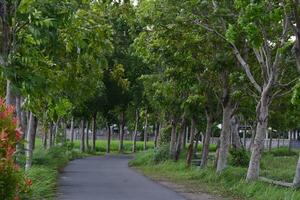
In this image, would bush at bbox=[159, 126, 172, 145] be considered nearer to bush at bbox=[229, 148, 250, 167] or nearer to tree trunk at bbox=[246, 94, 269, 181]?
bush at bbox=[229, 148, 250, 167]

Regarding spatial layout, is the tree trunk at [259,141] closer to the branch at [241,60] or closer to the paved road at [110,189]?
the branch at [241,60]

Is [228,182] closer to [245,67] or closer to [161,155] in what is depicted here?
[245,67]

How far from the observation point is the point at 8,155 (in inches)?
290

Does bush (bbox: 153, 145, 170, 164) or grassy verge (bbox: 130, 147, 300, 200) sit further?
bush (bbox: 153, 145, 170, 164)

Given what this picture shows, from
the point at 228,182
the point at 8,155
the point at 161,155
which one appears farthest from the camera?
the point at 161,155

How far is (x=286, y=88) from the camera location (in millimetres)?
19859

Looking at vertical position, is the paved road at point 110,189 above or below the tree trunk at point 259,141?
below

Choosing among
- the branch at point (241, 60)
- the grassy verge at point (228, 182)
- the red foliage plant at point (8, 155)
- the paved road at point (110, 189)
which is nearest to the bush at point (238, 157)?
the grassy verge at point (228, 182)

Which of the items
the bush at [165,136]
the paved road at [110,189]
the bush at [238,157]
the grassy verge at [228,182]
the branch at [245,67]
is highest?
the branch at [245,67]

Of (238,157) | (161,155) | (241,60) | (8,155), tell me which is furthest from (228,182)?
(161,155)

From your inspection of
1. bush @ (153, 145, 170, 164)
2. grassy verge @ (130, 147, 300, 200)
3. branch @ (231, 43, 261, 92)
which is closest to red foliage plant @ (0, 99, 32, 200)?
grassy verge @ (130, 147, 300, 200)

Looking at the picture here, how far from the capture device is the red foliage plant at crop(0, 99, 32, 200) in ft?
24.2

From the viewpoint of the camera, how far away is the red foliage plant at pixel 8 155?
7385mm

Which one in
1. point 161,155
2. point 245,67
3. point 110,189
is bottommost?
point 110,189
